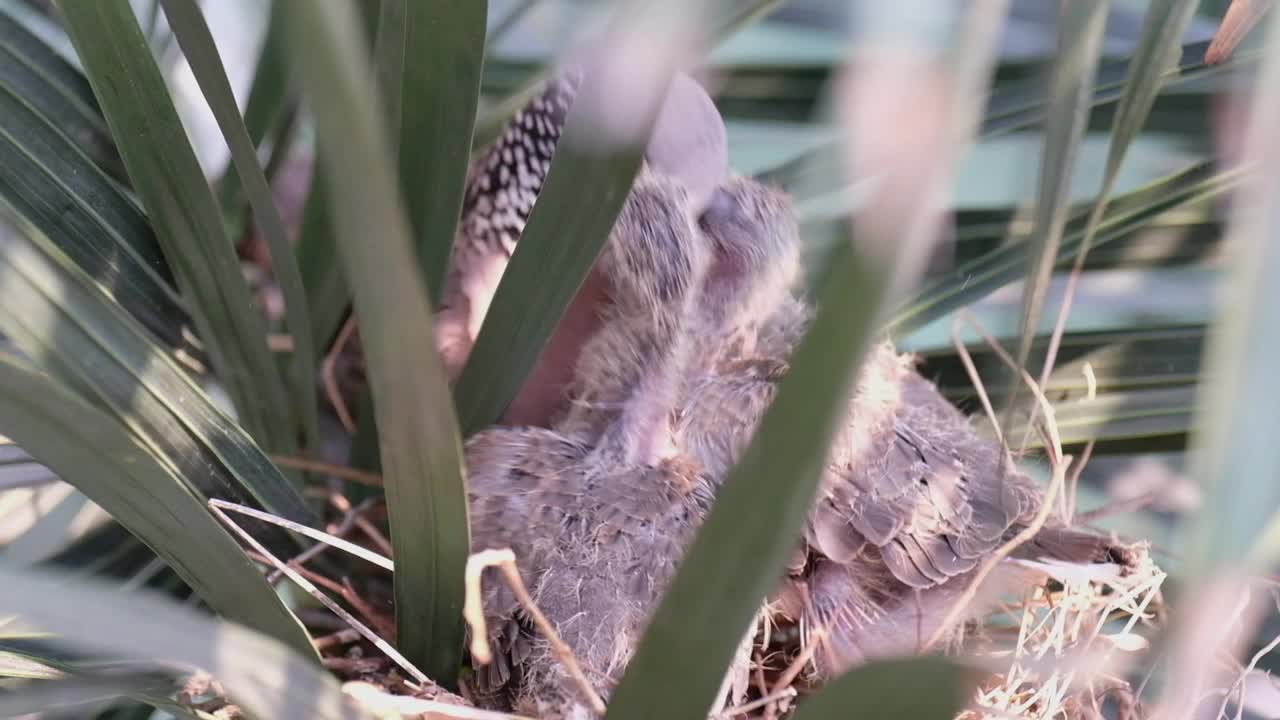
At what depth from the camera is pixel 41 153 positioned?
33cm

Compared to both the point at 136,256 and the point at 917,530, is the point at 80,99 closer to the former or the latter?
the point at 136,256

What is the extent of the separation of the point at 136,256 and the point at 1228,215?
0.55 m

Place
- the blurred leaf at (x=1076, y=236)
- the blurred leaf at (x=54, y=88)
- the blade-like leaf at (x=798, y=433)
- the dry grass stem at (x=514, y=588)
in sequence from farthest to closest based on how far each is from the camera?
the blurred leaf at (x=1076, y=236) → the blurred leaf at (x=54, y=88) → the dry grass stem at (x=514, y=588) → the blade-like leaf at (x=798, y=433)

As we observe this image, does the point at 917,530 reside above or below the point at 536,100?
below

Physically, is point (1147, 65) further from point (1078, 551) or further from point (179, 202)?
point (179, 202)

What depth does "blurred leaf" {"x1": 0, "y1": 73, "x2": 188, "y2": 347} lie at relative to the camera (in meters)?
0.32

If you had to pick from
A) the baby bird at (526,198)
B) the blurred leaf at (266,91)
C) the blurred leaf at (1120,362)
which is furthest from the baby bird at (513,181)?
the blurred leaf at (1120,362)

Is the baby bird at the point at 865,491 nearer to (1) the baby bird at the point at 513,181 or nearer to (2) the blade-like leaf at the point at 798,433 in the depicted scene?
(1) the baby bird at the point at 513,181

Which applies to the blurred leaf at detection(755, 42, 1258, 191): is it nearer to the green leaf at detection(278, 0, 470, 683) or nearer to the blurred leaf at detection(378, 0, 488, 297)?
the blurred leaf at detection(378, 0, 488, 297)

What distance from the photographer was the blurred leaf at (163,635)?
0.51ft

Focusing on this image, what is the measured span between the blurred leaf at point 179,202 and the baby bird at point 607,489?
10 centimetres

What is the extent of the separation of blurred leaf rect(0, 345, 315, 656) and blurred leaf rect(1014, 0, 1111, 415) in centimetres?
22

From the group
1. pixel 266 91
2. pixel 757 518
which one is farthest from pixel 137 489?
pixel 266 91

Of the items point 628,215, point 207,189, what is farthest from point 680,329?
point 207,189
